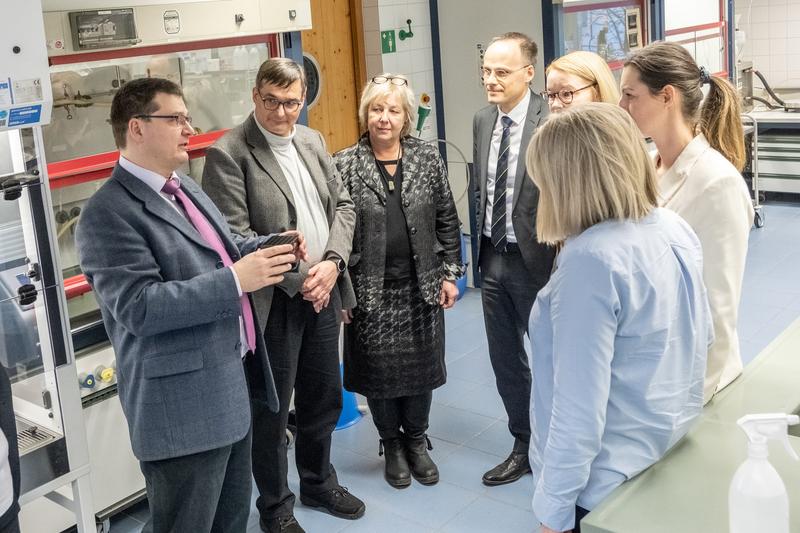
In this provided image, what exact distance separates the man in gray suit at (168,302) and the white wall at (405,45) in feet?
10.6

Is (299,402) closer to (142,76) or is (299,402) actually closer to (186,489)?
(186,489)

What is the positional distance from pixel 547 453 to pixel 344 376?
197 centimetres

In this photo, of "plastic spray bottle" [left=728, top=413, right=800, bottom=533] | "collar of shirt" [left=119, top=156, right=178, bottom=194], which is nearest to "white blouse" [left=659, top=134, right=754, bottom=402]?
"plastic spray bottle" [left=728, top=413, right=800, bottom=533]

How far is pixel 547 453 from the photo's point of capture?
67.2 inches

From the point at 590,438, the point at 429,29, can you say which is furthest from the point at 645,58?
the point at 429,29

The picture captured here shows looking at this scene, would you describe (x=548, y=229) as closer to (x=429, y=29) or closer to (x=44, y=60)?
(x=44, y=60)

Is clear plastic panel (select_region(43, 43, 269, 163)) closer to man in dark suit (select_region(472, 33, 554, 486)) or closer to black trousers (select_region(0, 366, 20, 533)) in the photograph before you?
man in dark suit (select_region(472, 33, 554, 486))

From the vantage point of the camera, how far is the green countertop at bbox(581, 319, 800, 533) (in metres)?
1.61

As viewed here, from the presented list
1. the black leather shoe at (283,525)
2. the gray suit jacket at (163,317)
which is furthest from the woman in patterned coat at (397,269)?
the gray suit jacket at (163,317)

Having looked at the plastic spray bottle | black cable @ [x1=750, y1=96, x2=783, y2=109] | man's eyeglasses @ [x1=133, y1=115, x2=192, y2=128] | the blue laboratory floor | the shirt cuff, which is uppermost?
man's eyeglasses @ [x1=133, y1=115, x2=192, y2=128]

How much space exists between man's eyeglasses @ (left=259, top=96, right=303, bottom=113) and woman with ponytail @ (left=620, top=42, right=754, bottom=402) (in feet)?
3.87

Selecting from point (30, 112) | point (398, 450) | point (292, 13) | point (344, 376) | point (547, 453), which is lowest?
point (398, 450)

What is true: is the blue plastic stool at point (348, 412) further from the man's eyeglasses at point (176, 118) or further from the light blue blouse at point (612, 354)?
the light blue blouse at point (612, 354)

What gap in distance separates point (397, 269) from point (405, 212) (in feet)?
0.73
